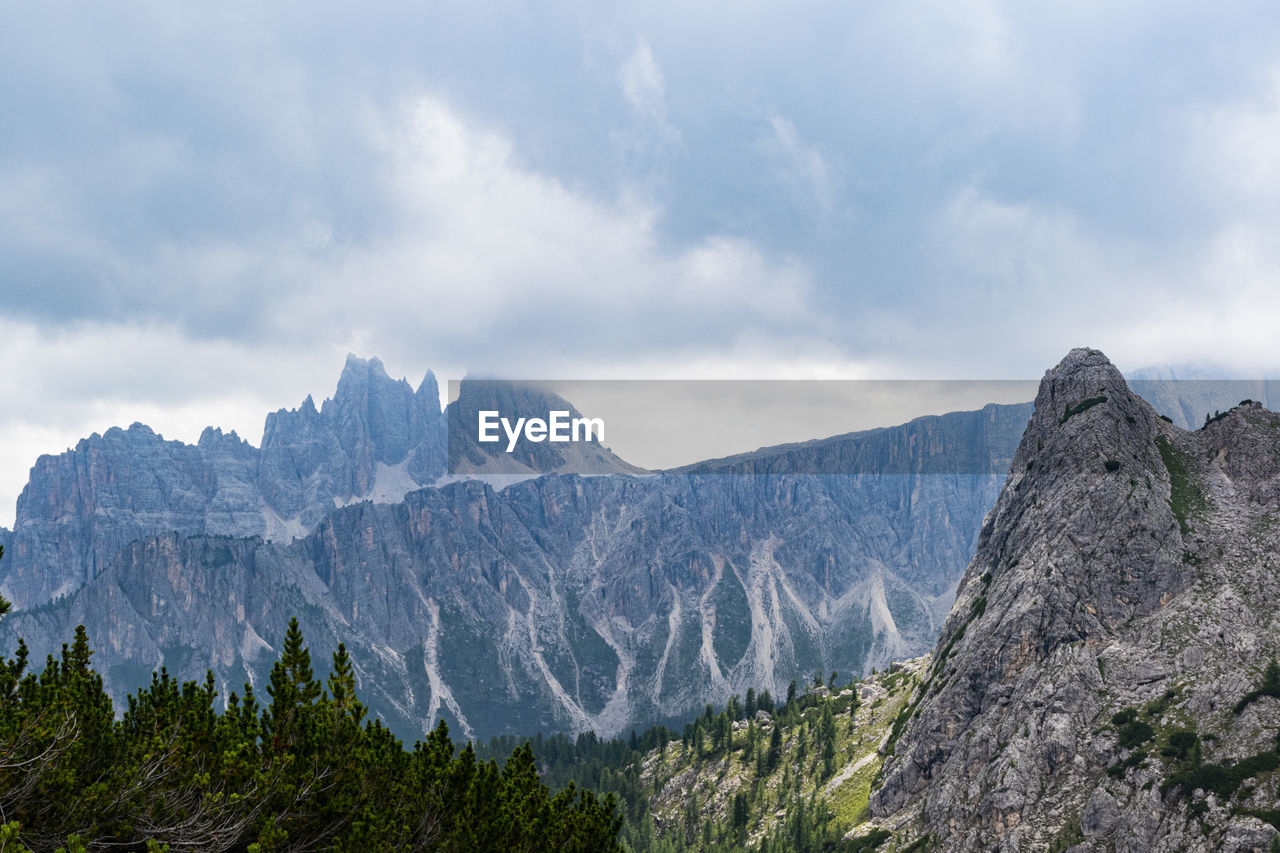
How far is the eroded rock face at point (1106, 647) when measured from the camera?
126375mm

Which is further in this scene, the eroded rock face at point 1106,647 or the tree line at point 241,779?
the eroded rock face at point 1106,647

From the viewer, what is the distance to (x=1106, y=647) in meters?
152

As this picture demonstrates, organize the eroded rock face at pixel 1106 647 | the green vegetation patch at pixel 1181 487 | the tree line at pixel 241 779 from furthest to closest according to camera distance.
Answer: the green vegetation patch at pixel 1181 487 → the eroded rock face at pixel 1106 647 → the tree line at pixel 241 779

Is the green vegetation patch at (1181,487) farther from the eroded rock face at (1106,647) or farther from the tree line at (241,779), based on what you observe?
the tree line at (241,779)

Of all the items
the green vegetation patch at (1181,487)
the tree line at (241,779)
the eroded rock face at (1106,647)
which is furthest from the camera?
the green vegetation patch at (1181,487)

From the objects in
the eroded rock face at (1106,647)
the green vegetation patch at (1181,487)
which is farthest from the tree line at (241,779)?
the green vegetation patch at (1181,487)

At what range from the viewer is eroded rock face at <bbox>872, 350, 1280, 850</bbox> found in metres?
126

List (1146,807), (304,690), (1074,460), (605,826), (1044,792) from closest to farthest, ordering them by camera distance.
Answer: (304,690)
(605,826)
(1146,807)
(1044,792)
(1074,460)

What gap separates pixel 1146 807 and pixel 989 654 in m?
44.2

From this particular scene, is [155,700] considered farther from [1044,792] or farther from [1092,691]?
[1092,691]

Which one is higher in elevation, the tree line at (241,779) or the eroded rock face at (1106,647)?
the tree line at (241,779)

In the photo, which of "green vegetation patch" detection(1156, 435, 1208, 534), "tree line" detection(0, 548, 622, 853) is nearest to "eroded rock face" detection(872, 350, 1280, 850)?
"green vegetation patch" detection(1156, 435, 1208, 534)

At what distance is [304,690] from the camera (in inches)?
1490

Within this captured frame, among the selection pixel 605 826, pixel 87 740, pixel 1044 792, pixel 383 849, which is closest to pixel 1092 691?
pixel 1044 792
